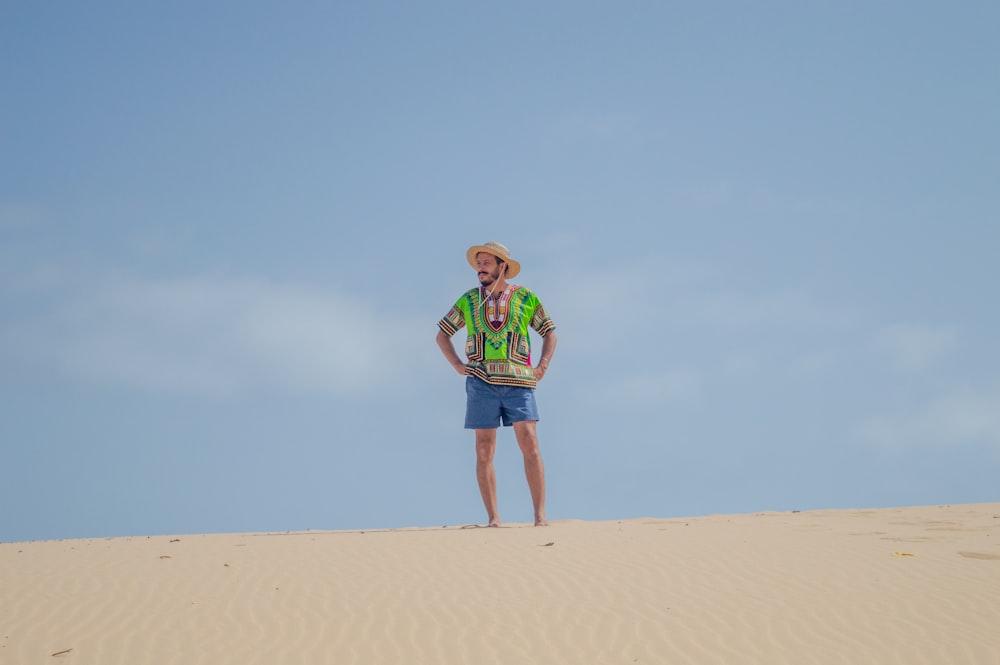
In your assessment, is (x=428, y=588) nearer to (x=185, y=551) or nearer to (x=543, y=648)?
(x=543, y=648)

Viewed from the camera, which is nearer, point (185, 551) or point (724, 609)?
point (724, 609)

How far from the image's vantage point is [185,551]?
8.89 metres

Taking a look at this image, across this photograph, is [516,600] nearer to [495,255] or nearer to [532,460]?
[532,460]

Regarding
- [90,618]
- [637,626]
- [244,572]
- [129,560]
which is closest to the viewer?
[637,626]

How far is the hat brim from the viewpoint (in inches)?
408

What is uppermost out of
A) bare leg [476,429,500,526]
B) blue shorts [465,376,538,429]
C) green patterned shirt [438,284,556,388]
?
green patterned shirt [438,284,556,388]

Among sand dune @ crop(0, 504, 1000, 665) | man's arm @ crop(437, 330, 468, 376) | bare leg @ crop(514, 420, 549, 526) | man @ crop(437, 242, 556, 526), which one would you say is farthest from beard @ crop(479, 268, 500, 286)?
sand dune @ crop(0, 504, 1000, 665)

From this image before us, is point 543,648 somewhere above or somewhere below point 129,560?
below

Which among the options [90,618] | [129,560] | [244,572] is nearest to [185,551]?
[129,560]

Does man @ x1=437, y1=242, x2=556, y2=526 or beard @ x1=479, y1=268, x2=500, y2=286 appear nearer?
man @ x1=437, y1=242, x2=556, y2=526

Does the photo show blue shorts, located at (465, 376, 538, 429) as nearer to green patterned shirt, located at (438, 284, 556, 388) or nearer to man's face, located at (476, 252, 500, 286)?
green patterned shirt, located at (438, 284, 556, 388)

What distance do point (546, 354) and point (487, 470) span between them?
138cm

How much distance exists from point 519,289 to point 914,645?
562cm

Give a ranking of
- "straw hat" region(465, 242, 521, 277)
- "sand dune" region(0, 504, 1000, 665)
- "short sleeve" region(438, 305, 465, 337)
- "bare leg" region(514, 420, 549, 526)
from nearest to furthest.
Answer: "sand dune" region(0, 504, 1000, 665) < "bare leg" region(514, 420, 549, 526) < "straw hat" region(465, 242, 521, 277) < "short sleeve" region(438, 305, 465, 337)
